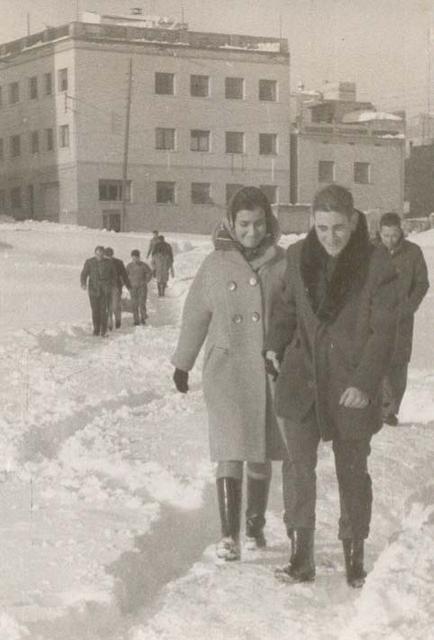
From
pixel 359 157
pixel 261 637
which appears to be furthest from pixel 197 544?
pixel 359 157

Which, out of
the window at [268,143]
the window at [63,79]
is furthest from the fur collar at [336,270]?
the window at [268,143]

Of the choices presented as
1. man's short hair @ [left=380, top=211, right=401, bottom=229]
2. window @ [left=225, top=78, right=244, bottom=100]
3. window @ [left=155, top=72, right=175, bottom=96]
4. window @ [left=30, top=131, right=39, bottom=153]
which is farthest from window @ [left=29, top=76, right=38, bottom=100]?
man's short hair @ [left=380, top=211, right=401, bottom=229]

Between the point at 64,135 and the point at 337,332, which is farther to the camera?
the point at 64,135

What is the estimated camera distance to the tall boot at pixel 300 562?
4871 millimetres

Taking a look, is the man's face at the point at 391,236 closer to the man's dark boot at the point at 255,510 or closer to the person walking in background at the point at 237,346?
the person walking in background at the point at 237,346

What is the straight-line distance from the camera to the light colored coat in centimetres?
532

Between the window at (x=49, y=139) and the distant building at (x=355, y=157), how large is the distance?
410 inches

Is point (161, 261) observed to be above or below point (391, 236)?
below

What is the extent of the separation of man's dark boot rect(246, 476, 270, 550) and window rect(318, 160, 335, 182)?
169ft

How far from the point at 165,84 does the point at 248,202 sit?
4902 cm

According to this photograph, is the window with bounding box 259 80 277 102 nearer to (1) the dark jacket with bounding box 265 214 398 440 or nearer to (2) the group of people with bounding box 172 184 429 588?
(2) the group of people with bounding box 172 184 429 588

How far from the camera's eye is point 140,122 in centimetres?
5272

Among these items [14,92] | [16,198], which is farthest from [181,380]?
[14,92]

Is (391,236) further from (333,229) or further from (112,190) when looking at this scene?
(112,190)
